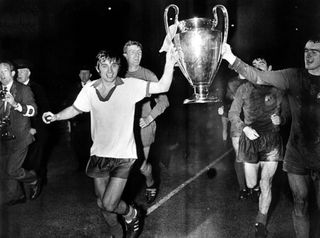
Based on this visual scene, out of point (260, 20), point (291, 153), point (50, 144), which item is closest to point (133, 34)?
point (260, 20)

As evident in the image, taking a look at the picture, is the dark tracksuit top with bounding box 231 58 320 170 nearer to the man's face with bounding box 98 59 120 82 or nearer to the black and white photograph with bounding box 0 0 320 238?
the black and white photograph with bounding box 0 0 320 238

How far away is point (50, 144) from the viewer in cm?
980

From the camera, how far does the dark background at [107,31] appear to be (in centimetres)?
996

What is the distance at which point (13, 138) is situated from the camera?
15.5 ft

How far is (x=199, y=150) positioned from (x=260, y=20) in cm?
457

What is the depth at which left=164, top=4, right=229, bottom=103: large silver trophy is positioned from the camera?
2.49 m

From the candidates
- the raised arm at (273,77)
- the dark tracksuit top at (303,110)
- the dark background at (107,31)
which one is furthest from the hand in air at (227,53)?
the dark background at (107,31)

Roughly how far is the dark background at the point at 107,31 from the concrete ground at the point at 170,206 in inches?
113

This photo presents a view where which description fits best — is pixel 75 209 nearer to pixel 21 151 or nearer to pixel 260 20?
pixel 21 151

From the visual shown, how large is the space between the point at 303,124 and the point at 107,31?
1234cm

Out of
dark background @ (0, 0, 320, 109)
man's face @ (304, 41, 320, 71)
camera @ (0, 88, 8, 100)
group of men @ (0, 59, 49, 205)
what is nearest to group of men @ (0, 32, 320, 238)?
man's face @ (304, 41, 320, 71)

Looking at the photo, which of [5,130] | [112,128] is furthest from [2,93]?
[112,128]

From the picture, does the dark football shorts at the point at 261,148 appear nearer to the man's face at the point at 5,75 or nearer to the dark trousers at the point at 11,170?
the dark trousers at the point at 11,170

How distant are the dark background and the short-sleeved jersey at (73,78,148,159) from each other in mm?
5398
